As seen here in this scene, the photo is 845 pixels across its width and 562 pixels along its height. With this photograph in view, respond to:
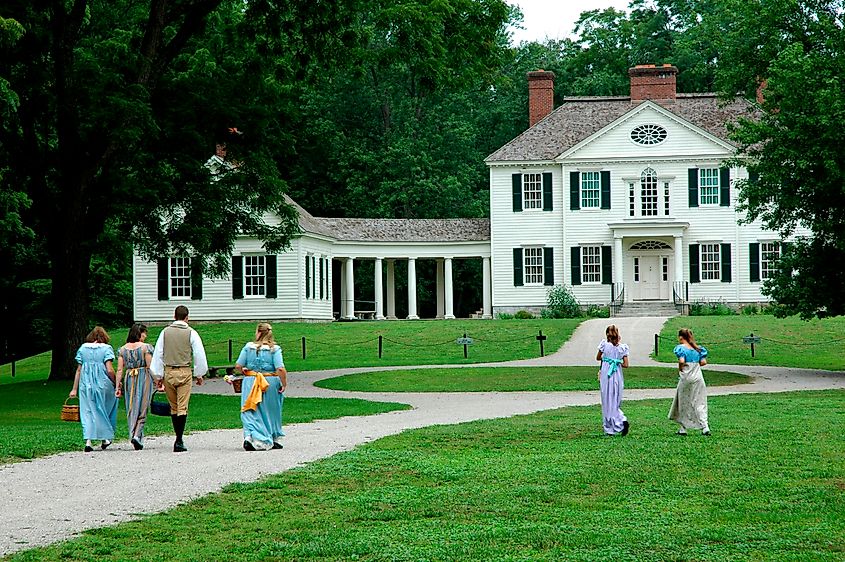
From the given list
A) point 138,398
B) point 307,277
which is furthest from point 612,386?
point 307,277

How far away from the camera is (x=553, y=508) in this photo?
32.7 ft

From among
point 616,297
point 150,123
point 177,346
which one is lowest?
point 177,346

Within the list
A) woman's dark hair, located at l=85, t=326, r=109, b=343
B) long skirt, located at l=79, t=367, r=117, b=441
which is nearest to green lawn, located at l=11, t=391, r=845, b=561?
long skirt, located at l=79, t=367, r=117, b=441

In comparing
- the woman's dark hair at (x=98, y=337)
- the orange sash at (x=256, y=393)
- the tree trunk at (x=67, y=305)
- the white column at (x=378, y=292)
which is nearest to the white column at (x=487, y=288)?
the white column at (x=378, y=292)

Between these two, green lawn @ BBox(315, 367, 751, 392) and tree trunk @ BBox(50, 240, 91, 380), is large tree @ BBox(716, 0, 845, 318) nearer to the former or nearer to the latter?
green lawn @ BBox(315, 367, 751, 392)

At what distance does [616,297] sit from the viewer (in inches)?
2047

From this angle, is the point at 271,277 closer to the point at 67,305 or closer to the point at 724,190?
the point at 724,190

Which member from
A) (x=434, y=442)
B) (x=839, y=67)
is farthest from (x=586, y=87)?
(x=434, y=442)

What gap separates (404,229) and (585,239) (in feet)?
26.7

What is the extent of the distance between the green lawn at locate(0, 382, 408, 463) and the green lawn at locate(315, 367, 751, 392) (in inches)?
153

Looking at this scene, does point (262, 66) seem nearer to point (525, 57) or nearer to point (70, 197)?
point (70, 197)

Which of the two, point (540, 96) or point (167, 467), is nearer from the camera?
point (167, 467)

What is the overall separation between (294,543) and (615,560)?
2234mm

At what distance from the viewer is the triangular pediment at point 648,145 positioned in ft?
171
